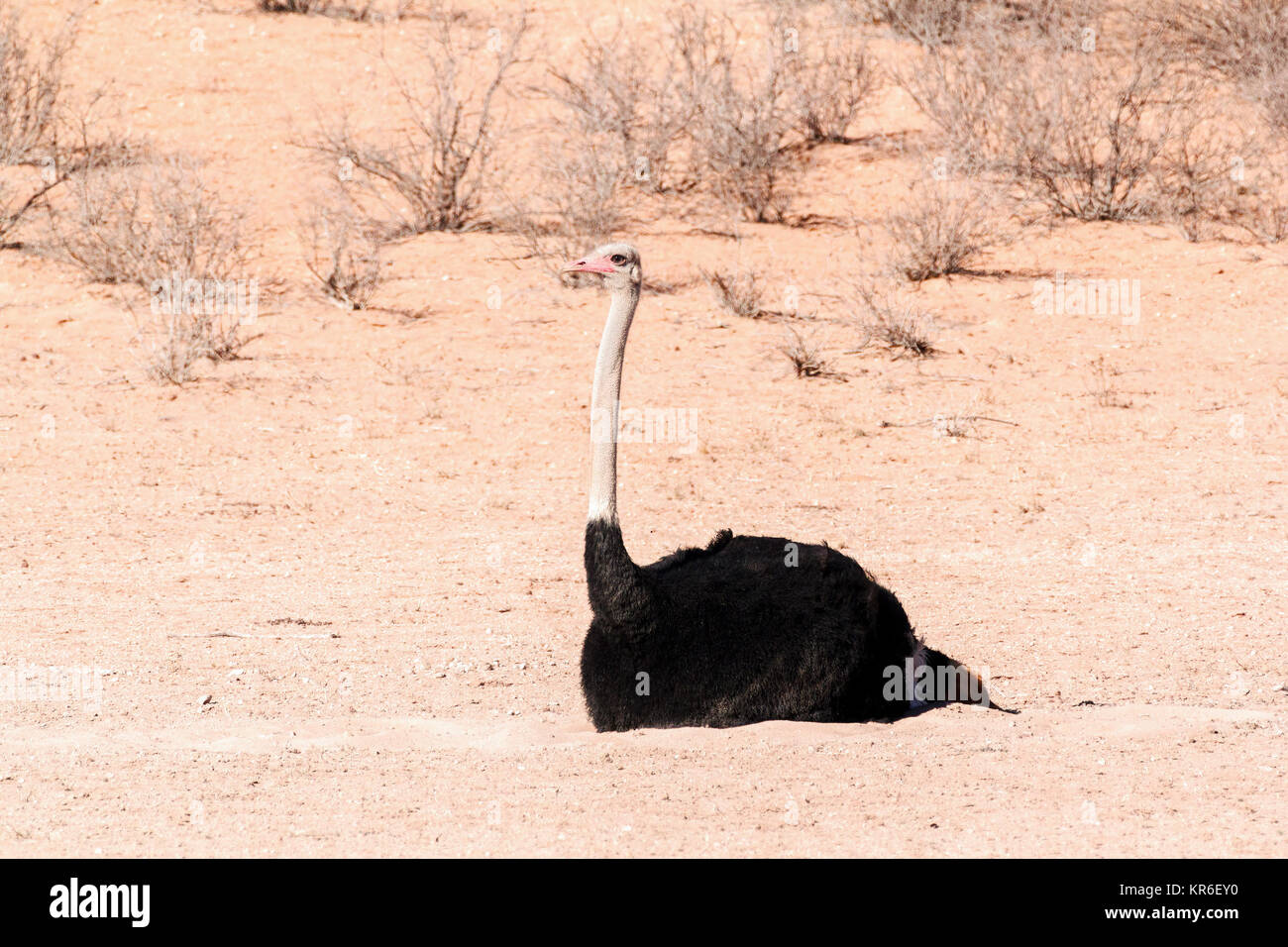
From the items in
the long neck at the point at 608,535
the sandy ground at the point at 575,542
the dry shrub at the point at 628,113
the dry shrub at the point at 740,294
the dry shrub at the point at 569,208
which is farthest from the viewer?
the dry shrub at the point at 628,113

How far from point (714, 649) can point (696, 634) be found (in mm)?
79

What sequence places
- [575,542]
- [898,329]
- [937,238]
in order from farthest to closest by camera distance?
[937,238] → [898,329] → [575,542]

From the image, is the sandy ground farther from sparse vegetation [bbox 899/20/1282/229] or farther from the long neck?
sparse vegetation [bbox 899/20/1282/229]

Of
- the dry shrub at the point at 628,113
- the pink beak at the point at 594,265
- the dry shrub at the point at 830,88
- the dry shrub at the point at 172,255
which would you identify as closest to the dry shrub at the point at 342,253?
the dry shrub at the point at 172,255

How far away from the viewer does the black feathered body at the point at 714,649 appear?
211 inches

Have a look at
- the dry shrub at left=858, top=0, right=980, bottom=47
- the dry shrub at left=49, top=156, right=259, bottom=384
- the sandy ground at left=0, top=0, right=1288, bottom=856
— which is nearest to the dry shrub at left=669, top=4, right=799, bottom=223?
the sandy ground at left=0, top=0, right=1288, bottom=856

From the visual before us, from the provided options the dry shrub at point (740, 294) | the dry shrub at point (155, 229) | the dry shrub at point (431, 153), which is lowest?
the dry shrub at point (740, 294)

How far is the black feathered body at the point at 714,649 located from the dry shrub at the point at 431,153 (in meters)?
10.7

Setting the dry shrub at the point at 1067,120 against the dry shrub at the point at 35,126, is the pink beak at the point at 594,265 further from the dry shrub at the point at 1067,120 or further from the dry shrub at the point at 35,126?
the dry shrub at the point at 35,126

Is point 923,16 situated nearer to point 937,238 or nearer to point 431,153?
point 937,238

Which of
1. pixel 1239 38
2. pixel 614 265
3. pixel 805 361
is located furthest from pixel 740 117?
pixel 614 265

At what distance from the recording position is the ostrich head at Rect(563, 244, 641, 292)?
5547 mm

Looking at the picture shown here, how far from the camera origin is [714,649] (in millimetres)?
5430
